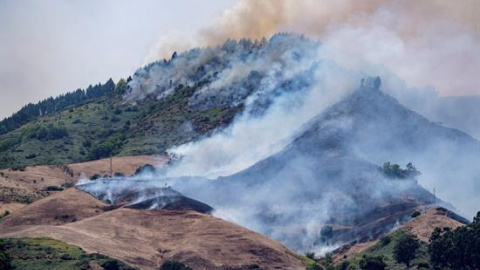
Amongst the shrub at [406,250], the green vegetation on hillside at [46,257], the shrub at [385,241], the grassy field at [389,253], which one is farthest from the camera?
the shrub at [385,241]

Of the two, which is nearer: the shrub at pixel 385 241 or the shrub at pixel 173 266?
the shrub at pixel 173 266

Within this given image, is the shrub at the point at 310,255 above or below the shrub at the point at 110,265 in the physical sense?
above

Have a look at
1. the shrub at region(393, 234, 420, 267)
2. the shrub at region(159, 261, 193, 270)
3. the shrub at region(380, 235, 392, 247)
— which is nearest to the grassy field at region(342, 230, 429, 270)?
the shrub at region(380, 235, 392, 247)

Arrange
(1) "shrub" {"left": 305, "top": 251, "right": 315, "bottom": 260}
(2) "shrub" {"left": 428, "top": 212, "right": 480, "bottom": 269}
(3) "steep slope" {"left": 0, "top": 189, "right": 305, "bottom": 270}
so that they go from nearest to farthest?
(2) "shrub" {"left": 428, "top": 212, "right": 480, "bottom": 269}, (3) "steep slope" {"left": 0, "top": 189, "right": 305, "bottom": 270}, (1) "shrub" {"left": 305, "top": 251, "right": 315, "bottom": 260}

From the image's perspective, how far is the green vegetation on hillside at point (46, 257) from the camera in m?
149

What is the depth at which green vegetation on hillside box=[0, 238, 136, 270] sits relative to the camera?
149m

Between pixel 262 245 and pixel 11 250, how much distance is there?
45323mm

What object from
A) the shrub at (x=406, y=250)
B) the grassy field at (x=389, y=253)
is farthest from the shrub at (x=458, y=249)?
the grassy field at (x=389, y=253)

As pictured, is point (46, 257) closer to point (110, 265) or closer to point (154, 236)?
point (110, 265)

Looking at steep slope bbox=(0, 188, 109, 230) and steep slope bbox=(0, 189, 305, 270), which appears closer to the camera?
steep slope bbox=(0, 189, 305, 270)

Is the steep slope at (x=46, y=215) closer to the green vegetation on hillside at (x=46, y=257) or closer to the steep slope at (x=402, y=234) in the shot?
the green vegetation on hillside at (x=46, y=257)

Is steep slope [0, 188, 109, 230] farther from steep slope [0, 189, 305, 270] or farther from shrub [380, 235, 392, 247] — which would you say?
shrub [380, 235, 392, 247]

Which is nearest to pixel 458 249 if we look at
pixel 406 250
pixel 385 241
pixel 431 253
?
pixel 431 253

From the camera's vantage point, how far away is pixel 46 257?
15550cm
